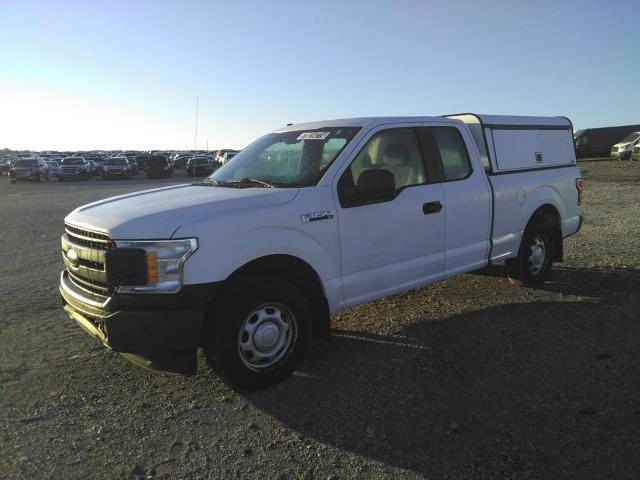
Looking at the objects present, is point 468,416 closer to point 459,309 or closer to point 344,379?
point 344,379

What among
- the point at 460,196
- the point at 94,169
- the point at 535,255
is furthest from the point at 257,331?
the point at 94,169

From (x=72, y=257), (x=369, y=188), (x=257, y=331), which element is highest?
A: (x=369, y=188)

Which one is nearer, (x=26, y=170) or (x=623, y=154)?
(x=623, y=154)

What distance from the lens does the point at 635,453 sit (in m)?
A: 2.83

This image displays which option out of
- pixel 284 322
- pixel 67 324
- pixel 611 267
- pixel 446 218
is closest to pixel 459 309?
pixel 446 218

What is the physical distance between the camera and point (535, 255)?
609cm

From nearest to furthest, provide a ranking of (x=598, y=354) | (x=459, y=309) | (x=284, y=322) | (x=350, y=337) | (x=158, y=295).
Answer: (x=158, y=295) → (x=284, y=322) → (x=598, y=354) → (x=350, y=337) → (x=459, y=309)

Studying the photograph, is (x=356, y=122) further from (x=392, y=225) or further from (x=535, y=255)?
(x=535, y=255)

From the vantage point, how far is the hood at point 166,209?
323 cm

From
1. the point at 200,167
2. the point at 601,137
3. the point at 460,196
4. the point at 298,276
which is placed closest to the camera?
the point at 298,276

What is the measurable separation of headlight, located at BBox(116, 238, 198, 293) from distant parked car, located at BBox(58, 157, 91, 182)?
38002mm

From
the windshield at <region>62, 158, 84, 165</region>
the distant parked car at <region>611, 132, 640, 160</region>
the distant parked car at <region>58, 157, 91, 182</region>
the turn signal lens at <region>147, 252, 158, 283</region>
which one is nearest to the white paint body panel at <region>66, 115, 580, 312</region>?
the turn signal lens at <region>147, 252, 158, 283</region>

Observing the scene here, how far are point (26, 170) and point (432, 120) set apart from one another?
3646 centimetres

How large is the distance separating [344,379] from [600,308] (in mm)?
3104
